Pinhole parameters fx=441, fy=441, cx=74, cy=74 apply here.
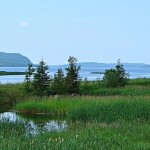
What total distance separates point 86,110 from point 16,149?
14153mm

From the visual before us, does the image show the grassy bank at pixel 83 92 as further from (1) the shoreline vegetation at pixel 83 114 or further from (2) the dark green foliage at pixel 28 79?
(2) the dark green foliage at pixel 28 79

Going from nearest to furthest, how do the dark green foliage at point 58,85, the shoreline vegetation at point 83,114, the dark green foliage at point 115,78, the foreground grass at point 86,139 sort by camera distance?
the foreground grass at point 86,139 → the shoreline vegetation at point 83,114 → the dark green foliage at point 58,85 → the dark green foliage at point 115,78

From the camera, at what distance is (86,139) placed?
14438 millimetres

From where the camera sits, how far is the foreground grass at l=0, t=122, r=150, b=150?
40.2 feet

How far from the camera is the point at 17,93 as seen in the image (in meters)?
42.5

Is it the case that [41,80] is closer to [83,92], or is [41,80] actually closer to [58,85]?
[58,85]

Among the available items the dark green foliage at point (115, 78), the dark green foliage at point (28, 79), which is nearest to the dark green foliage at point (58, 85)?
A: the dark green foliage at point (28, 79)

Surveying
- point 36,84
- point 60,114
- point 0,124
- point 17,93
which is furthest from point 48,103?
point 0,124

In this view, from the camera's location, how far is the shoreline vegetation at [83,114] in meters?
13.9

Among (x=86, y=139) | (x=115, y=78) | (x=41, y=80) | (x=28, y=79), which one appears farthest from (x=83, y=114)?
(x=115, y=78)

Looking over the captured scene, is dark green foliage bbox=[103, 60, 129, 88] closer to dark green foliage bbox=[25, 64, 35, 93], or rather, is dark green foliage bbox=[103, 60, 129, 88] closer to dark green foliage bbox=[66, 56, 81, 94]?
dark green foliage bbox=[66, 56, 81, 94]

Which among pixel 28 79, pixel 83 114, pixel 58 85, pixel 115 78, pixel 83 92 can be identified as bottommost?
pixel 83 114

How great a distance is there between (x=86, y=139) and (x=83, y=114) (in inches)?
426

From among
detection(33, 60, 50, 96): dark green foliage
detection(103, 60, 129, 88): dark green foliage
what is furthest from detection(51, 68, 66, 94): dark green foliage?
detection(103, 60, 129, 88): dark green foliage
